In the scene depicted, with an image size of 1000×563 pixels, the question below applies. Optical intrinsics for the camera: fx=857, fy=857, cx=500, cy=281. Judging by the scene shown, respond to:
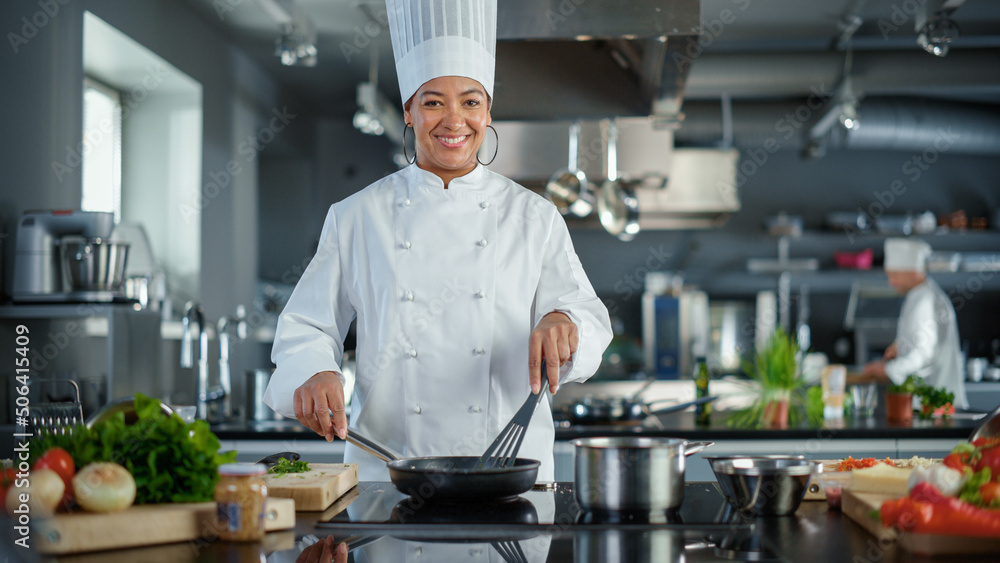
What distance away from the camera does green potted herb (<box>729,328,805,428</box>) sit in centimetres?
296

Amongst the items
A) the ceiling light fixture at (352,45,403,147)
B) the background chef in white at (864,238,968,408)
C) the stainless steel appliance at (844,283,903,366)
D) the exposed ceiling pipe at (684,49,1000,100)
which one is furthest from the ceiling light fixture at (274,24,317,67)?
the stainless steel appliance at (844,283,903,366)

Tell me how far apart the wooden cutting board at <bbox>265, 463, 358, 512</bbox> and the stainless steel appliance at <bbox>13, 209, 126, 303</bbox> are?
186cm

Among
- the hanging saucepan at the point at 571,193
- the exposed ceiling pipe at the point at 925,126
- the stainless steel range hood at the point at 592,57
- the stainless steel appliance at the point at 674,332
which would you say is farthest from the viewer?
the stainless steel appliance at the point at 674,332

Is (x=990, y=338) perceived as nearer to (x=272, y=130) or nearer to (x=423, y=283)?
(x=272, y=130)

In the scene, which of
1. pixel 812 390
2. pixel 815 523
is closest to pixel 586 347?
pixel 815 523

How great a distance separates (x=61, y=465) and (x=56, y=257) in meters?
2.15

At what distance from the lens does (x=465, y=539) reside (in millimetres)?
1001

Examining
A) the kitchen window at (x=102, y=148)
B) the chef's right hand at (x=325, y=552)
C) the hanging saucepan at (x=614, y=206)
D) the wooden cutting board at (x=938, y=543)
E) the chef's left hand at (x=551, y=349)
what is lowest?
the chef's right hand at (x=325, y=552)

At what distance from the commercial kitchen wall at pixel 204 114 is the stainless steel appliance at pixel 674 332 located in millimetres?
2927

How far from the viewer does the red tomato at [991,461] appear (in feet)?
3.34

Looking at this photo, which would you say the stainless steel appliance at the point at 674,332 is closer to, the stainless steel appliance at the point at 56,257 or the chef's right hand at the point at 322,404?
the stainless steel appliance at the point at 56,257

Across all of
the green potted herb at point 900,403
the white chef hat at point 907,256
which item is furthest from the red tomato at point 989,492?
the white chef hat at point 907,256

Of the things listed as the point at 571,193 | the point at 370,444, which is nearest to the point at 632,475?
the point at 370,444

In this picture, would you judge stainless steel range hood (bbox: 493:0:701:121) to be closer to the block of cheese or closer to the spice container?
the block of cheese
